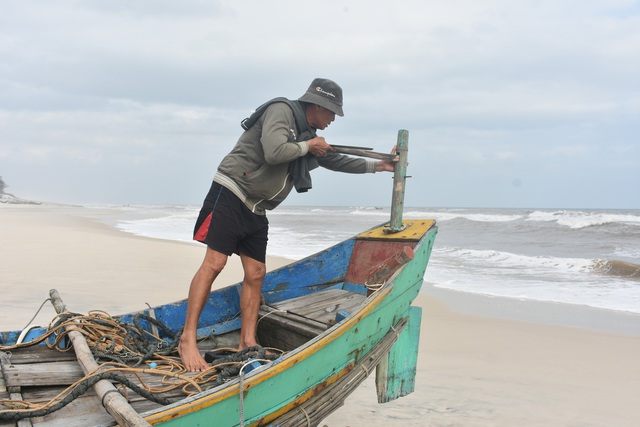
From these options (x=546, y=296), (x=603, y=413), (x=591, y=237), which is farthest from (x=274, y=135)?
(x=591, y=237)

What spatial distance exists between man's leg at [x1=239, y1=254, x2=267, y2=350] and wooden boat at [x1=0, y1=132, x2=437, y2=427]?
17cm

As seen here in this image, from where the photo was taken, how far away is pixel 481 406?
425 centimetres

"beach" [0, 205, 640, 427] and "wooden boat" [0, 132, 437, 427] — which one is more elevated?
"wooden boat" [0, 132, 437, 427]

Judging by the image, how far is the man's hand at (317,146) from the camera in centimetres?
326

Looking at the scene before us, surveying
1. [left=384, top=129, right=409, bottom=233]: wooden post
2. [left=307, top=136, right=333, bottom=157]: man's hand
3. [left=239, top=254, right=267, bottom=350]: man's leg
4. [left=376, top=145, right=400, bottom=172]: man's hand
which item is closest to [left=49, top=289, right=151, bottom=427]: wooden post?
[left=239, top=254, right=267, bottom=350]: man's leg

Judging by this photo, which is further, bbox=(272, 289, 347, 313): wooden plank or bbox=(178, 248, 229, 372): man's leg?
bbox=(272, 289, 347, 313): wooden plank

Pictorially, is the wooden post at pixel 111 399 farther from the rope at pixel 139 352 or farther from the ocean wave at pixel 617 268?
the ocean wave at pixel 617 268

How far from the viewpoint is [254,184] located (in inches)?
127

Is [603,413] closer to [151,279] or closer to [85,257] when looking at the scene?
[151,279]

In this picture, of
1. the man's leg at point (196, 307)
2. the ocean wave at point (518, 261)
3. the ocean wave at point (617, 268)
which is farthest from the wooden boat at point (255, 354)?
the ocean wave at point (617, 268)

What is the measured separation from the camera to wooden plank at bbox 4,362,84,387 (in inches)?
93.7

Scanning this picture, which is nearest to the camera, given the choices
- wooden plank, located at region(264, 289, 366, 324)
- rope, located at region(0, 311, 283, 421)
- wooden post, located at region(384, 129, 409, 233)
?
rope, located at region(0, 311, 283, 421)

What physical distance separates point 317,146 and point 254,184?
45 cm

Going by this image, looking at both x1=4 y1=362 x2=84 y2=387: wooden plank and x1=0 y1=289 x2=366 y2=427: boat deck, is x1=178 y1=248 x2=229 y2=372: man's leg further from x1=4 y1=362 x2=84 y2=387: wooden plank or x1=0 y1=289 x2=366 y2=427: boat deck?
x1=4 y1=362 x2=84 y2=387: wooden plank
